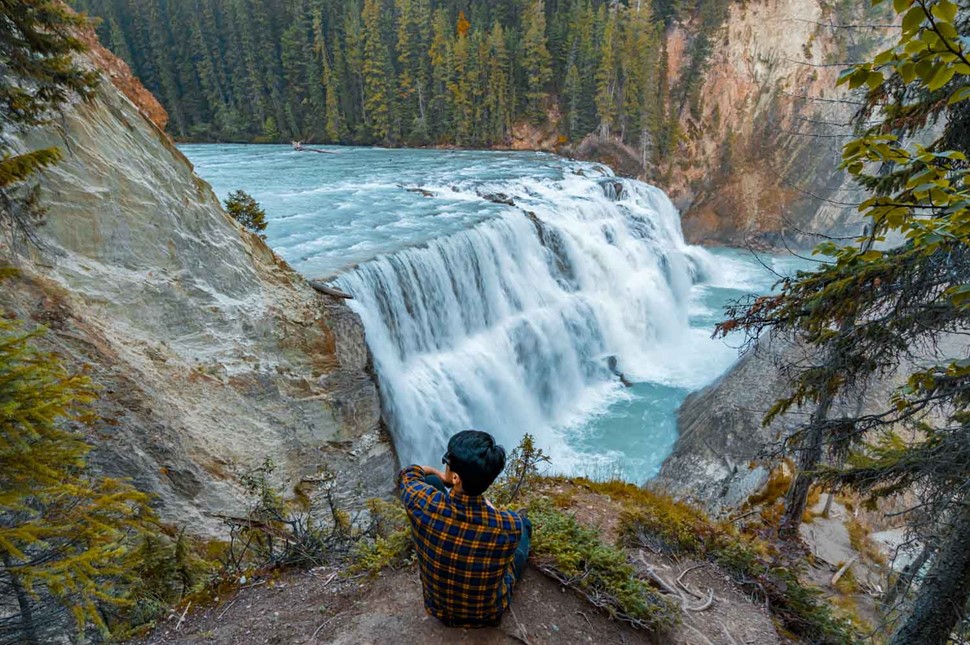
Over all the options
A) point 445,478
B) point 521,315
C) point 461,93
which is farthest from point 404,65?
point 445,478

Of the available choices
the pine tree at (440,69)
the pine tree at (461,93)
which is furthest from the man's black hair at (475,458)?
the pine tree at (440,69)

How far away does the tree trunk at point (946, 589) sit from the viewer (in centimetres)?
348

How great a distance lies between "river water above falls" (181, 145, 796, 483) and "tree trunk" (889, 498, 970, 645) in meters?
7.99

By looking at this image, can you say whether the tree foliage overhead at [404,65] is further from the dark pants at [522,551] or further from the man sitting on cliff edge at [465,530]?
the man sitting on cliff edge at [465,530]

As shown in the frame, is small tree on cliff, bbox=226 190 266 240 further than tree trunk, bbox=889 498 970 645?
Yes

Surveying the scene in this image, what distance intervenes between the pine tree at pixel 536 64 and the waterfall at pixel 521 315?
23.7 metres

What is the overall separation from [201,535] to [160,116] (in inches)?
275

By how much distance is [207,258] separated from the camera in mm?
7812

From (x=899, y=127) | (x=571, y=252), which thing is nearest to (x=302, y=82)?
(x=571, y=252)

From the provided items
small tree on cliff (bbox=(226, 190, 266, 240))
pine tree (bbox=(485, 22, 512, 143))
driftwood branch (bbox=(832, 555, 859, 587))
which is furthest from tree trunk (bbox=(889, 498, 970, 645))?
pine tree (bbox=(485, 22, 512, 143))

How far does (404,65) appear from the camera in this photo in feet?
159

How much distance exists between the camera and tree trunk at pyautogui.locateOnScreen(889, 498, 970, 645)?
348 centimetres

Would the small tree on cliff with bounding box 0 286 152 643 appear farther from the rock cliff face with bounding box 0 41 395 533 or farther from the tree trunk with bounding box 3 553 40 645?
the rock cliff face with bounding box 0 41 395 533

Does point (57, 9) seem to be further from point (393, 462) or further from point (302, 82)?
point (302, 82)
